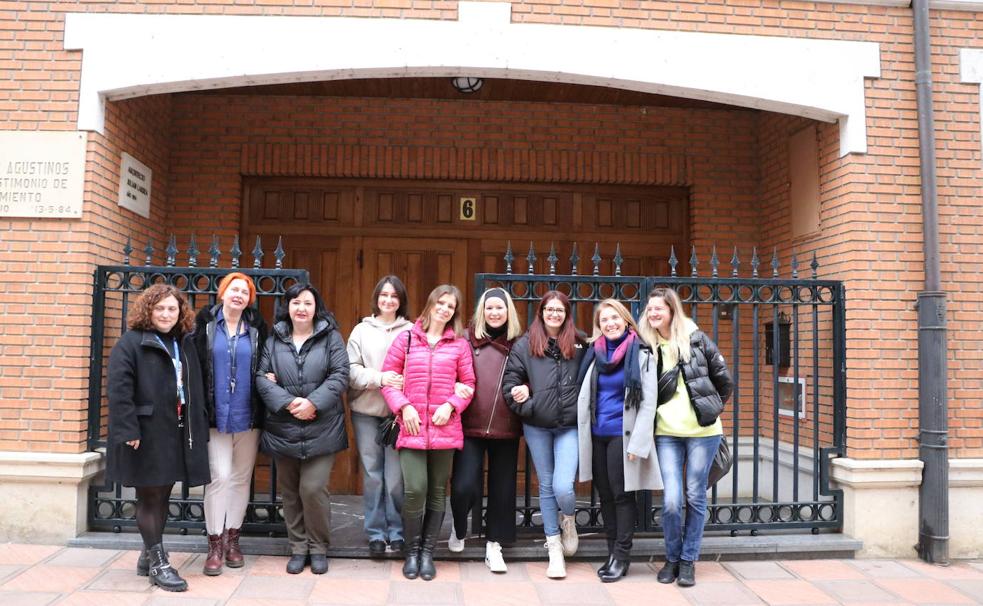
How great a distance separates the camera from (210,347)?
417 centimetres

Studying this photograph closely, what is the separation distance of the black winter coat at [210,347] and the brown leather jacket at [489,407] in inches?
50.8

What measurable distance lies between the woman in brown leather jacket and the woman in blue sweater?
0.48 meters

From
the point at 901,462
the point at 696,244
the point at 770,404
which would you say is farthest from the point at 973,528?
the point at 696,244

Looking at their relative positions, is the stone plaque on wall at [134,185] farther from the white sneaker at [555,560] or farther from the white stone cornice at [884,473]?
the white stone cornice at [884,473]

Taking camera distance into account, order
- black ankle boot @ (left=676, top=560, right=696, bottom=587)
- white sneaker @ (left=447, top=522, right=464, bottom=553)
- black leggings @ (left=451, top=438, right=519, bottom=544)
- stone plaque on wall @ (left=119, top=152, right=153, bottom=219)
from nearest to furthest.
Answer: black ankle boot @ (left=676, top=560, right=696, bottom=587) < black leggings @ (left=451, top=438, right=519, bottom=544) < white sneaker @ (left=447, top=522, right=464, bottom=553) < stone plaque on wall @ (left=119, top=152, right=153, bottom=219)

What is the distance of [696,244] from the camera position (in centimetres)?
669

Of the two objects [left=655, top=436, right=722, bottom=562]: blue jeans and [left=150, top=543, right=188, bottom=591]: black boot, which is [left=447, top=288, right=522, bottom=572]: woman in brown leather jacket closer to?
[left=655, top=436, right=722, bottom=562]: blue jeans

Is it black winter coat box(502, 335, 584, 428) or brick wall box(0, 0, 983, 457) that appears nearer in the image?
black winter coat box(502, 335, 584, 428)

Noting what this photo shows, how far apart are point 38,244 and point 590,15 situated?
425cm

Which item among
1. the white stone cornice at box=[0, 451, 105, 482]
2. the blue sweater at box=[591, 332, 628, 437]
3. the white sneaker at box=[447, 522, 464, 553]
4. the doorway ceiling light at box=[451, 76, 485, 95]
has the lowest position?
the white sneaker at box=[447, 522, 464, 553]

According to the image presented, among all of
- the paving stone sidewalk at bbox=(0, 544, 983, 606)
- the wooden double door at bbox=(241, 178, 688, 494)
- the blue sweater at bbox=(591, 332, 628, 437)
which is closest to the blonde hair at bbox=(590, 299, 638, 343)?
the blue sweater at bbox=(591, 332, 628, 437)

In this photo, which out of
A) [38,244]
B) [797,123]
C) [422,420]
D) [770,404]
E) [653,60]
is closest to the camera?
[422,420]

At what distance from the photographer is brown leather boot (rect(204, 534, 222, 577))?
4184mm

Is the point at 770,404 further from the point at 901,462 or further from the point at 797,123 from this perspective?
the point at 797,123
